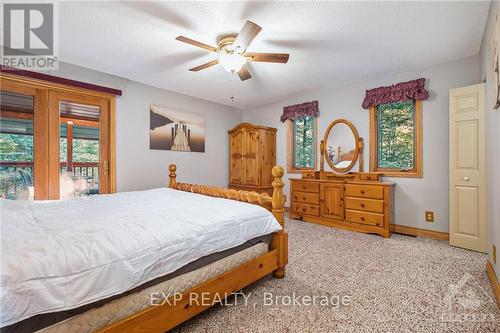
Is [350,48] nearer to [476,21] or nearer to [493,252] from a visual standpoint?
[476,21]

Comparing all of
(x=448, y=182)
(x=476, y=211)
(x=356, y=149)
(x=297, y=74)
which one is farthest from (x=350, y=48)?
(x=476, y=211)

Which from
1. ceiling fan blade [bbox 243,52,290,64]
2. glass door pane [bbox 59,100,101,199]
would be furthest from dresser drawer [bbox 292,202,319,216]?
glass door pane [bbox 59,100,101,199]

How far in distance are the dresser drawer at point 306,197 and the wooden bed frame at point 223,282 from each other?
2.06 meters

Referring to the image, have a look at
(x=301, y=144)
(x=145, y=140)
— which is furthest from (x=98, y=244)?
(x=301, y=144)

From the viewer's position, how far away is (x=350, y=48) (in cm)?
273

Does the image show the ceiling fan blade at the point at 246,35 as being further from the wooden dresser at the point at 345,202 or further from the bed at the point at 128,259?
the wooden dresser at the point at 345,202

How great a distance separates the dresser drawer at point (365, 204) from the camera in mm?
3256

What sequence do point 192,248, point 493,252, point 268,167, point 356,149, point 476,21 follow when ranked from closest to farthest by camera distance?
point 192,248 → point 493,252 → point 476,21 → point 356,149 → point 268,167

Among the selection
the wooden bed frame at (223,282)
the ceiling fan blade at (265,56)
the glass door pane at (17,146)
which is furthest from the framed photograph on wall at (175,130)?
the ceiling fan blade at (265,56)

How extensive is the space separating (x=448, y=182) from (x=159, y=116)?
4.54 m

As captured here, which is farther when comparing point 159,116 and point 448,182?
point 159,116

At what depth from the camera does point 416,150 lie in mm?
3342

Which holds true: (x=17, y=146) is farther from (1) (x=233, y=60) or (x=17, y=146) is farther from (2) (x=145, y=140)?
(1) (x=233, y=60)

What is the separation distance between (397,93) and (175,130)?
374 centimetres
